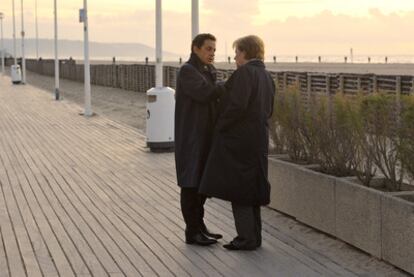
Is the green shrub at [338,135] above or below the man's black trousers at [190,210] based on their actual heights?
above

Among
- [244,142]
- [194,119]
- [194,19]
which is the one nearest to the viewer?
[244,142]

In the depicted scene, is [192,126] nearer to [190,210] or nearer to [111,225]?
[190,210]

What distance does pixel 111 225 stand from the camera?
769 centimetres

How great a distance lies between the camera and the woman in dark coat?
6.42m

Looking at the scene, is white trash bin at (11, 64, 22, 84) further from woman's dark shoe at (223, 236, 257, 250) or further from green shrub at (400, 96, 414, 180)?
green shrub at (400, 96, 414, 180)

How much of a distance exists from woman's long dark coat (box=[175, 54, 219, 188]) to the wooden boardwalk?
64 cm

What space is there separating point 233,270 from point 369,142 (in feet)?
5.63

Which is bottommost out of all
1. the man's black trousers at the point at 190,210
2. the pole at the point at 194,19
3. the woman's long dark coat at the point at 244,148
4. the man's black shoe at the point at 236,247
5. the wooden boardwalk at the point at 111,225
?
the wooden boardwalk at the point at 111,225

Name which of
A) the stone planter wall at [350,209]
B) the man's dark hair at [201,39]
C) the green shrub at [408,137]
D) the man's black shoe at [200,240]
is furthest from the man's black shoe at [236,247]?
the man's dark hair at [201,39]

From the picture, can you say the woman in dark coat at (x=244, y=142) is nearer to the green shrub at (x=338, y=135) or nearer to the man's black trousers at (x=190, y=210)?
the man's black trousers at (x=190, y=210)

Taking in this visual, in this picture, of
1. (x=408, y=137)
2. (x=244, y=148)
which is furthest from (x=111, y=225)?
(x=408, y=137)

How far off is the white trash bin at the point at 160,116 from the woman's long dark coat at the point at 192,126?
23.1 ft

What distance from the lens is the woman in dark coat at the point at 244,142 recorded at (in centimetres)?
642

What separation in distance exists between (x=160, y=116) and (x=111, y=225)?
20.3ft
